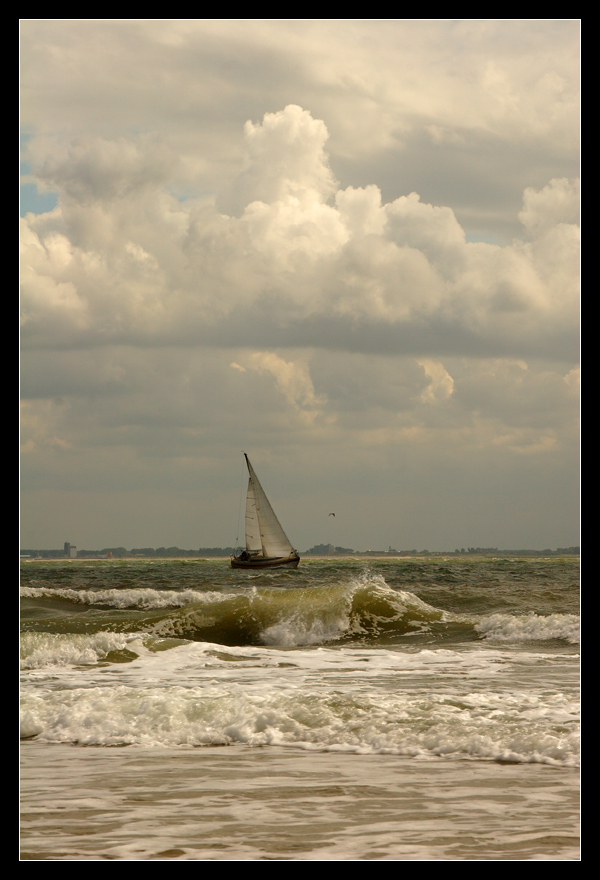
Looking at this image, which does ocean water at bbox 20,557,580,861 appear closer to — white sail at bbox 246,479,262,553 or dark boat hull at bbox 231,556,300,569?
white sail at bbox 246,479,262,553

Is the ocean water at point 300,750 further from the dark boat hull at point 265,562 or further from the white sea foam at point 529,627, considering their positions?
the dark boat hull at point 265,562

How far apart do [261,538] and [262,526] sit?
148 cm

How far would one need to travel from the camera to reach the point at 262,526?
219 feet

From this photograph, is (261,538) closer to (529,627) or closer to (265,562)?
(265,562)

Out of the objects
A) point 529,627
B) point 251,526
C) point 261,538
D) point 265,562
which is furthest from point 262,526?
point 529,627

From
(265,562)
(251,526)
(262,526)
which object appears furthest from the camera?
(265,562)

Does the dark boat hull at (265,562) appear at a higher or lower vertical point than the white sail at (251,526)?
lower

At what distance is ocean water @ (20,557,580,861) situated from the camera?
207 inches

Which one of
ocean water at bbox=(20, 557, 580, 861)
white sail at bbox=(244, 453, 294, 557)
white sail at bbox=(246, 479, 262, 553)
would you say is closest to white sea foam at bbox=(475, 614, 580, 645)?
ocean water at bbox=(20, 557, 580, 861)

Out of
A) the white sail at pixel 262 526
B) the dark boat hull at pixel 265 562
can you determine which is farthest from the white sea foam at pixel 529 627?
the dark boat hull at pixel 265 562

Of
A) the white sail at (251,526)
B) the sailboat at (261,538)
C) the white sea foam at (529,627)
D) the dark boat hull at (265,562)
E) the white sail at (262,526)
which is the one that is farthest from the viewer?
the dark boat hull at (265,562)

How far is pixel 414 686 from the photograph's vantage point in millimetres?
12016

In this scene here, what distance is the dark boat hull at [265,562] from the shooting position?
67.9 meters

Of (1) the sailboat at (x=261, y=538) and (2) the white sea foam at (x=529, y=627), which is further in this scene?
(1) the sailboat at (x=261, y=538)
